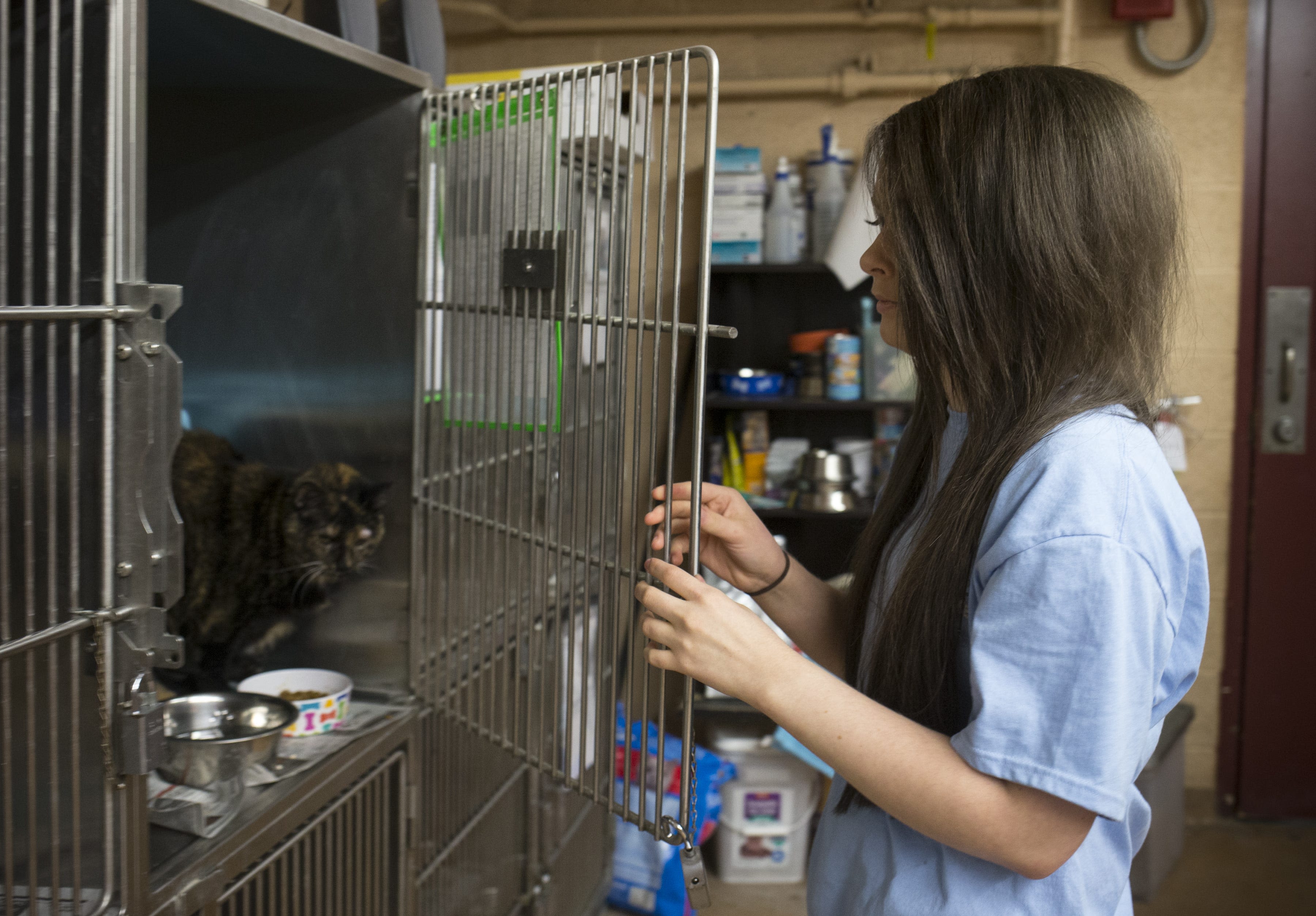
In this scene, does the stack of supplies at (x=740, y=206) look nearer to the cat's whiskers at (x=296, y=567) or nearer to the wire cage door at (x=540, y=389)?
the wire cage door at (x=540, y=389)

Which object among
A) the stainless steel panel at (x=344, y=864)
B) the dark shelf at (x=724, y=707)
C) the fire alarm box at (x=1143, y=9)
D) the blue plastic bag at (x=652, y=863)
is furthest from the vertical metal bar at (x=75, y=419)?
the fire alarm box at (x=1143, y=9)

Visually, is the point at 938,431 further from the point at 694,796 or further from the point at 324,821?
the point at 324,821

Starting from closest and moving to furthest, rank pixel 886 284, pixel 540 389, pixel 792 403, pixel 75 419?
1. pixel 75 419
2. pixel 886 284
3. pixel 540 389
4. pixel 792 403

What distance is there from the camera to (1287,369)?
262 centimetres

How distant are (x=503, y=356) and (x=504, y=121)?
26 centimetres

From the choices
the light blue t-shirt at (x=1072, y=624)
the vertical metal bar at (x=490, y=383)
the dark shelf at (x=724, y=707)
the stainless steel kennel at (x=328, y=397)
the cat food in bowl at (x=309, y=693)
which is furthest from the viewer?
the dark shelf at (x=724, y=707)

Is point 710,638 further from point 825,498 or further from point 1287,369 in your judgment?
point 1287,369

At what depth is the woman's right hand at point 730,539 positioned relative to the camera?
1.04 meters

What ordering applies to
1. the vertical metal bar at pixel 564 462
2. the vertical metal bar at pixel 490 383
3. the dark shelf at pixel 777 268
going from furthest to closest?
the dark shelf at pixel 777 268 → the vertical metal bar at pixel 490 383 → the vertical metal bar at pixel 564 462

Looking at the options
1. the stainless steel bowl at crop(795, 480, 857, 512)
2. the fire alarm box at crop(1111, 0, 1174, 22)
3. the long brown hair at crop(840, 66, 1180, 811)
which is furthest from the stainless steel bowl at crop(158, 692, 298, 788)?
the fire alarm box at crop(1111, 0, 1174, 22)

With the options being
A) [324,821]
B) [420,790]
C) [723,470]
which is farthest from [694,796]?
[723,470]

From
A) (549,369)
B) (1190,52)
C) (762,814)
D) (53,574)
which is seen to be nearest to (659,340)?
(549,369)

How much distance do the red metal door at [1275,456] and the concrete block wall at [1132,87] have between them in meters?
0.04

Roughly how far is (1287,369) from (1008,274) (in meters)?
2.28
